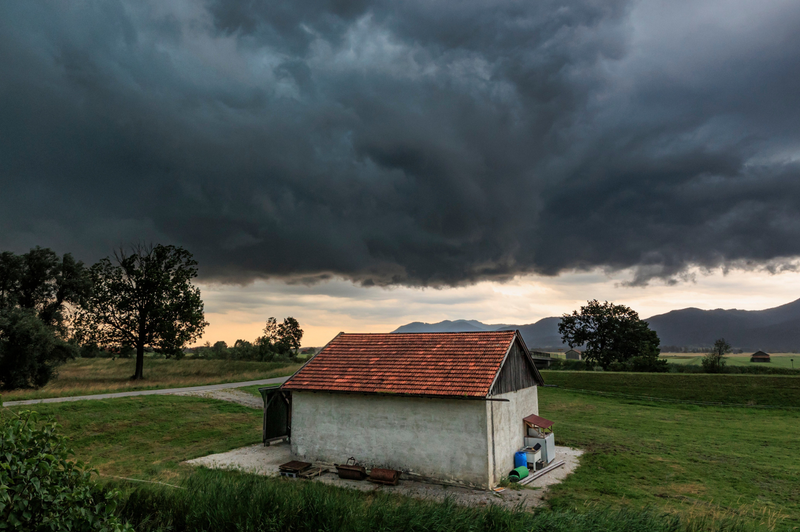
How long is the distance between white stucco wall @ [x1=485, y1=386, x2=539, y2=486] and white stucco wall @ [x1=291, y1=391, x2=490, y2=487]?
30 cm

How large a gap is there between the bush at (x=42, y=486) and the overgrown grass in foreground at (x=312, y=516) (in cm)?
308

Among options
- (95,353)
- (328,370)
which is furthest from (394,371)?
(95,353)

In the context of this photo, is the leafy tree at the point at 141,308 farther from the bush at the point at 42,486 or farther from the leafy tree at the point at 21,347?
the bush at the point at 42,486

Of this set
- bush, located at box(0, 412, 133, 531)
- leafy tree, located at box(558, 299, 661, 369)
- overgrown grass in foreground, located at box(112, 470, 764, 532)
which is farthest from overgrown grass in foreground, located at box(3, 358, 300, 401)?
leafy tree, located at box(558, 299, 661, 369)

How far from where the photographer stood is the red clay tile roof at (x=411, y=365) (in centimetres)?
1838

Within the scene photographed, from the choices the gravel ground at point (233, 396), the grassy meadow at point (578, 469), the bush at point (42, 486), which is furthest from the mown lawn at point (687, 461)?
the gravel ground at point (233, 396)

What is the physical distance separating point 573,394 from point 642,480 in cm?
3144

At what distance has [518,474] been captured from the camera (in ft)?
59.0

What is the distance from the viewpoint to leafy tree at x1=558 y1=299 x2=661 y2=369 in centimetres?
7000

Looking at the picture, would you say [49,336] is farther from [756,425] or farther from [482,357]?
[756,425]

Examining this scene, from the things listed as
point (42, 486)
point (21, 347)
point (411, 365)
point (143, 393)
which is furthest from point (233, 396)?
point (42, 486)

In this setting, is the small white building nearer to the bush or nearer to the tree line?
the bush

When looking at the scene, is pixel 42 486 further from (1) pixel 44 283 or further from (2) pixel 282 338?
(2) pixel 282 338

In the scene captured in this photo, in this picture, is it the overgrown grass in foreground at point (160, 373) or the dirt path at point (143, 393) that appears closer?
the dirt path at point (143, 393)
